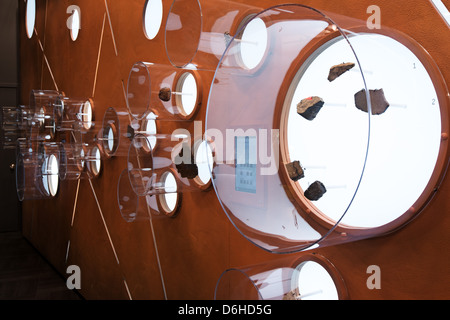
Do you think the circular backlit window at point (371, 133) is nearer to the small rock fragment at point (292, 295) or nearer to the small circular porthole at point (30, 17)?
the small rock fragment at point (292, 295)

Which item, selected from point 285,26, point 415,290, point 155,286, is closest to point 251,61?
point 285,26

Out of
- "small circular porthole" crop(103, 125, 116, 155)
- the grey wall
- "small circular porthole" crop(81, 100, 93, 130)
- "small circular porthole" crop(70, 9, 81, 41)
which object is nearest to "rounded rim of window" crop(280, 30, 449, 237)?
"small circular porthole" crop(103, 125, 116, 155)

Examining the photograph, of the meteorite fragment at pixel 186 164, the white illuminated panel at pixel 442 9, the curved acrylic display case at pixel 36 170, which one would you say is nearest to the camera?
the white illuminated panel at pixel 442 9

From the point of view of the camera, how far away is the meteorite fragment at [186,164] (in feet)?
6.34

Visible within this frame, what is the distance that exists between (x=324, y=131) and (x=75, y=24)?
13.5 feet

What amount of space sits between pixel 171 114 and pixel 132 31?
1178mm

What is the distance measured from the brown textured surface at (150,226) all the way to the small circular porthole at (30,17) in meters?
0.19

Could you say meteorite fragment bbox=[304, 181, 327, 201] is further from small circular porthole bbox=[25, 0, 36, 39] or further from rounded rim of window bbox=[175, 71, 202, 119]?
small circular porthole bbox=[25, 0, 36, 39]

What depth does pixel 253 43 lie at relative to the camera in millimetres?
1188

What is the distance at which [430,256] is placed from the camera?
Result: 1.14m

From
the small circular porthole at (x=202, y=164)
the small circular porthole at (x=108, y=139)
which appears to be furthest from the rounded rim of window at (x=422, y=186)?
the small circular porthole at (x=108, y=139)

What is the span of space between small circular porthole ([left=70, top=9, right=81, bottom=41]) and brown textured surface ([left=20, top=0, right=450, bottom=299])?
10cm

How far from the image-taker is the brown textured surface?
115cm

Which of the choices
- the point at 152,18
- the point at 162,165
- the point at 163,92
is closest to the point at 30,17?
the point at 152,18
